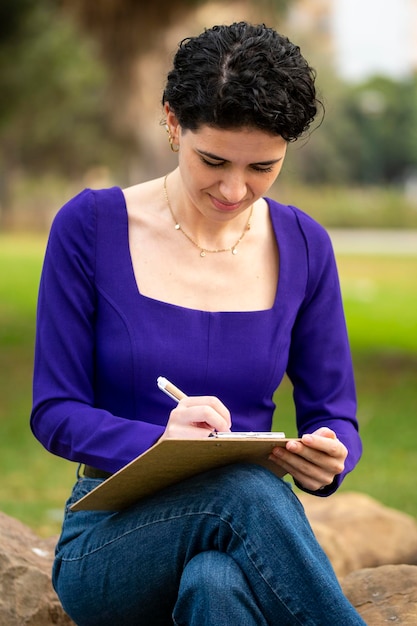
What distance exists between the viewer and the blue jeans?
2053mm

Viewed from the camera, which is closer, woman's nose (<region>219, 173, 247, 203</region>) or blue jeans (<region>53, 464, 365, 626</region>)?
blue jeans (<region>53, 464, 365, 626</region>)

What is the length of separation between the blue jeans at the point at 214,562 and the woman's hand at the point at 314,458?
0.05 meters

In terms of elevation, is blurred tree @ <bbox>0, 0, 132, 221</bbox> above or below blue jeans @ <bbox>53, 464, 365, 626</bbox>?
above

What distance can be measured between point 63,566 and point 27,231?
3278 centimetres

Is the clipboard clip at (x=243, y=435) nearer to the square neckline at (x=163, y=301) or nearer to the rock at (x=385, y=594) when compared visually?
the square neckline at (x=163, y=301)

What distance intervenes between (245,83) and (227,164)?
18cm

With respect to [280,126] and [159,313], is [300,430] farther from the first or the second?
[280,126]

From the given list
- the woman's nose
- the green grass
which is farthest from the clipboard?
the green grass

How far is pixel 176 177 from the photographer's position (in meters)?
2.64

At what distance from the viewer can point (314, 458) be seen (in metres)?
2.20

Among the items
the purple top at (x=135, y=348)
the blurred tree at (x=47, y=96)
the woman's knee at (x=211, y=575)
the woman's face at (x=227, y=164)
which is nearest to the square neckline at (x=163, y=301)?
the purple top at (x=135, y=348)

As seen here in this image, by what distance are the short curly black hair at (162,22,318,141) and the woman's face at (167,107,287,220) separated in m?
0.02

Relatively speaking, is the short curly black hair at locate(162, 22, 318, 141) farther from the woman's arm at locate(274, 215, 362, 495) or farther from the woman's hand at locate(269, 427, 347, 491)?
the woman's hand at locate(269, 427, 347, 491)

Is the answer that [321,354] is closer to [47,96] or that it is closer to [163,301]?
[163,301]
